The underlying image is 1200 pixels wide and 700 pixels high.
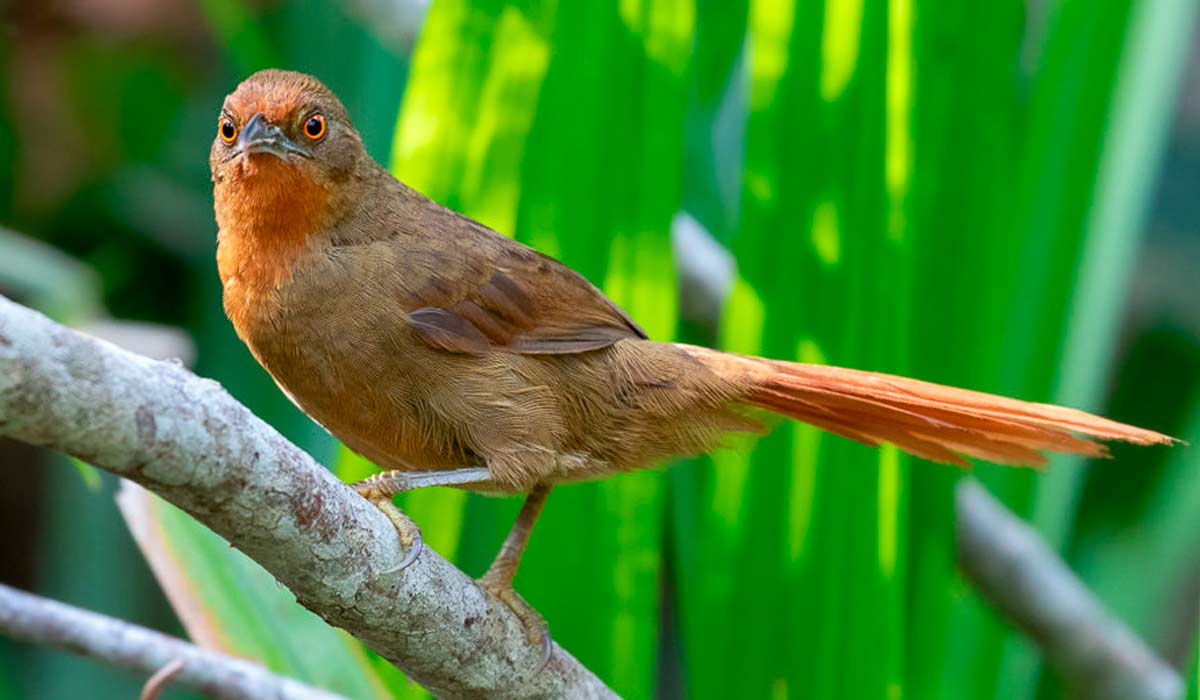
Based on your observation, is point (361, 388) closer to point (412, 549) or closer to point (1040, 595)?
point (412, 549)

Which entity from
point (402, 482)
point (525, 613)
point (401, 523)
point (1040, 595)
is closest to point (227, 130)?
point (402, 482)

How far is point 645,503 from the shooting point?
97.5 inches

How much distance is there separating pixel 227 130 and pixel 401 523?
0.81 meters

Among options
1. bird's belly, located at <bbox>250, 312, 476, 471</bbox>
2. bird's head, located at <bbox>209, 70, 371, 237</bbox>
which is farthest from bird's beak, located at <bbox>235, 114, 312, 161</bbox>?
bird's belly, located at <bbox>250, 312, 476, 471</bbox>

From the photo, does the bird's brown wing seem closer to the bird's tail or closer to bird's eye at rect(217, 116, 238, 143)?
the bird's tail

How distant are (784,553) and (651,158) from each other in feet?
2.58

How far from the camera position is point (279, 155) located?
6.84 ft

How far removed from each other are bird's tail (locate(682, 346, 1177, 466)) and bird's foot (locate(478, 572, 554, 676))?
52 centimetres

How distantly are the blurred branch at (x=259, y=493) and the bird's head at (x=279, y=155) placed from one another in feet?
2.35

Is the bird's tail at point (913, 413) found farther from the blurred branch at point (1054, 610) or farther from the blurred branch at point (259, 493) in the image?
the blurred branch at point (1054, 610)

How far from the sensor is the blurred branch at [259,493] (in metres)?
1.13

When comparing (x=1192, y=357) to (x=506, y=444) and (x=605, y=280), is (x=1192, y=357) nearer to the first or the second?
(x=605, y=280)

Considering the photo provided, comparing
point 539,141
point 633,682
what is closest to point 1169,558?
point 633,682

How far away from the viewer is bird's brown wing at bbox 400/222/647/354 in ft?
6.97
